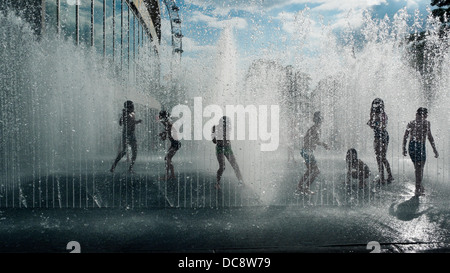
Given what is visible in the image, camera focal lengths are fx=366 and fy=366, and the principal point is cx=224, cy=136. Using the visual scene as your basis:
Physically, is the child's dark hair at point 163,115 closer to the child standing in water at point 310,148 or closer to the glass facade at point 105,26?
the child standing in water at point 310,148

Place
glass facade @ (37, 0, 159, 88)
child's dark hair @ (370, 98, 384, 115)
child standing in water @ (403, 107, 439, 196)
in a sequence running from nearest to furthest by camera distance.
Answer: child standing in water @ (403, 107, 439, 196) → child's dark hair @ (370, 98, 384, 115) → glass facade @ (37, 0, 159, 88)

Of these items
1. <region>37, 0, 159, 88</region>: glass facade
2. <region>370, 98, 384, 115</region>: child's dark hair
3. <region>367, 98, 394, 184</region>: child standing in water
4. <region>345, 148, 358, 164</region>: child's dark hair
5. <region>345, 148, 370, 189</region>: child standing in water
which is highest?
<region>37, 0, 159, 88</region>: glass facade

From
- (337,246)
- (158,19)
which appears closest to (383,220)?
(337,246)

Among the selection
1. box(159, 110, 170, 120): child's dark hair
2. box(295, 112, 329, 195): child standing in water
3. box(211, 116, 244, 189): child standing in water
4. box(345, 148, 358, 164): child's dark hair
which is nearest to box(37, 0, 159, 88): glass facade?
box(159, 110, 170, 120): child's dark hair

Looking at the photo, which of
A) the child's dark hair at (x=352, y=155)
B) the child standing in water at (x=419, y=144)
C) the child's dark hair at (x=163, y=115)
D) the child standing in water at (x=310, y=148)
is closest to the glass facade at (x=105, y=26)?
the child's dark hair at (x=163, y=115)

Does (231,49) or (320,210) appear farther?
(231,49)

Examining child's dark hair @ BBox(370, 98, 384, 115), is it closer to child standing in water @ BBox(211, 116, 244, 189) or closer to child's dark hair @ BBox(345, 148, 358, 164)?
child's dark hair @ BBox(345, 148, 358, 164)

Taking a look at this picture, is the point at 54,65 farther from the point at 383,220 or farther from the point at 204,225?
the point at 383,220

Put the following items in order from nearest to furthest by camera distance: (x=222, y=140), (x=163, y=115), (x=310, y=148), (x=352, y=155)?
(x=310, y=148) → (x=222, y=140) → (x=352, y=155) → (x=163, y=115)

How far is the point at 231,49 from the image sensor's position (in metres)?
20.4

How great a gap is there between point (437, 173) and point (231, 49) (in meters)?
13.7

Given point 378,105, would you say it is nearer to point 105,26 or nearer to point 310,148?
point 310,148

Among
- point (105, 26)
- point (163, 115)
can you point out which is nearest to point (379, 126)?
point (163, 115)
